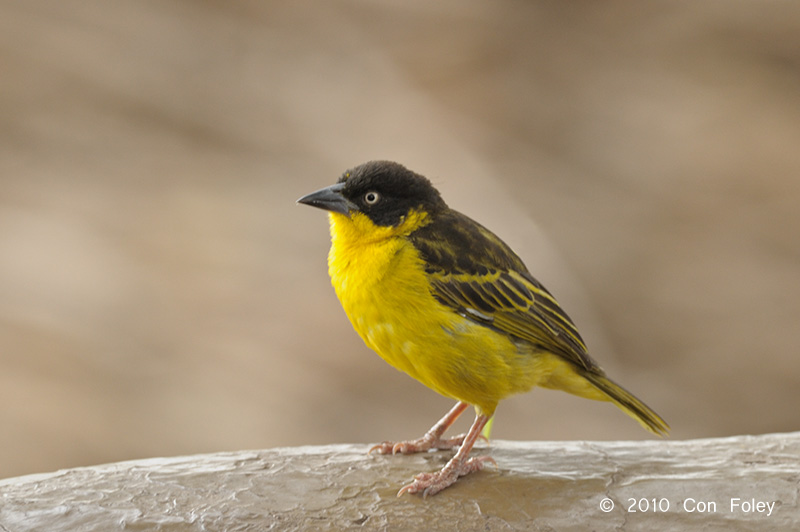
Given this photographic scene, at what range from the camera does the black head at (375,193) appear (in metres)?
3.96

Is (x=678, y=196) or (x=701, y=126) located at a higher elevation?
(x=701, y=126)

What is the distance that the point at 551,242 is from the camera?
8961mm

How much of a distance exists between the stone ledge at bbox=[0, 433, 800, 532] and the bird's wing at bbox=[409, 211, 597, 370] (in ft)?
1.91

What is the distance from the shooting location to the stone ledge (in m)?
3.40

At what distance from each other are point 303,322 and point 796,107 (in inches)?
221

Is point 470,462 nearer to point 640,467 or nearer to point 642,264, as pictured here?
point 640,467

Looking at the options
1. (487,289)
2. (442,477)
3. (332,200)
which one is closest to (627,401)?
(487,289)

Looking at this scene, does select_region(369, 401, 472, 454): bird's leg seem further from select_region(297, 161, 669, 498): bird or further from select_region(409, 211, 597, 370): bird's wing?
select_region(409, 211, 597, 370): bird's wing

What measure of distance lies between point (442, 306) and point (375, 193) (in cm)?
62

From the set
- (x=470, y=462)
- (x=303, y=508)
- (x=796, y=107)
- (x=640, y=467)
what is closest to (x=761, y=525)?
(x=640, y=467)

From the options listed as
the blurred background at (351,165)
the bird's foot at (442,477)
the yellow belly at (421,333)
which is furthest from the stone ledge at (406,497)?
the blurred background at (351,165)

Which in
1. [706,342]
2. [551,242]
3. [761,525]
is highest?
[551,242]

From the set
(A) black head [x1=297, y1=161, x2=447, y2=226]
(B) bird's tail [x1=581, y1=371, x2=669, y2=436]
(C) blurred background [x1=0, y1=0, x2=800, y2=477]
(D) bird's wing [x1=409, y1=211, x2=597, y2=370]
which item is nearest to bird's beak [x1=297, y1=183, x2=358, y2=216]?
(A) black head [x1=297, y1=161, x2=447, y2=226]

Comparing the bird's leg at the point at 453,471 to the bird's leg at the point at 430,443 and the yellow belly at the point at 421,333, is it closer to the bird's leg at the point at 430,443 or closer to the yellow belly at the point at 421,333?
the yellow belly at the point at 421,333
